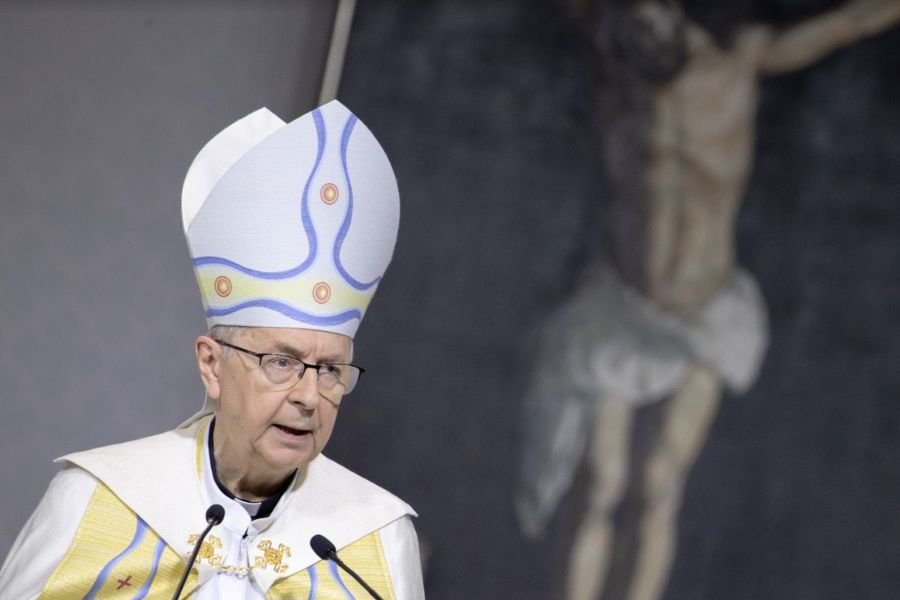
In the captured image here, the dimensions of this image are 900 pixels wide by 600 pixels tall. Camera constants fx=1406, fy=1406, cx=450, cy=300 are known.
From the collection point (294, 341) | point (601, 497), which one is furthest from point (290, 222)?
point (601, 497)

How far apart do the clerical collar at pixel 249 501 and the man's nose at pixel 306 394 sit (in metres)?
0.27

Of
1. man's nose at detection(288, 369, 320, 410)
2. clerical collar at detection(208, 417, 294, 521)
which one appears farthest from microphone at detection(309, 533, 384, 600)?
man's nose at detection(288, 369, 320, 410)

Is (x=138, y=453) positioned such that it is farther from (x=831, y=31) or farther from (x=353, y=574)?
(x=831, y=31)

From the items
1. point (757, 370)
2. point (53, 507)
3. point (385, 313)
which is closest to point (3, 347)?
point (385, 313)

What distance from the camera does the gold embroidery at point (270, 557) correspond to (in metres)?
2.46

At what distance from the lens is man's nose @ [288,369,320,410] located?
7.68 ft

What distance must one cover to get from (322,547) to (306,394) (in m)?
0.29

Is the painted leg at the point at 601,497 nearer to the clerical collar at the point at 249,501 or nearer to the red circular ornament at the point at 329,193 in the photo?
the clerical collar at the point at 249,501

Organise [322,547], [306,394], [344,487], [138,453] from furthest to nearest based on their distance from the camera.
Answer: [344,487], [138,453], [322,547], [306,394]

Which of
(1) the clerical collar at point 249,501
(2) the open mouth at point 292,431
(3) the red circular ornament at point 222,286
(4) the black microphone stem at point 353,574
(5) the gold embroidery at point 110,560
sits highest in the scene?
(3) the red circular ornament at point 222,286

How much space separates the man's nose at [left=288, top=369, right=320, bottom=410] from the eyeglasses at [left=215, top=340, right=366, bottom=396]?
0.5 inches

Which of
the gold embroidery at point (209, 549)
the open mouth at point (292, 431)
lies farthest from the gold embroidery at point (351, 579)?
the open mouth at point (292, 431)

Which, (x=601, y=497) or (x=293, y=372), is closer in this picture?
(x=293, y=372)

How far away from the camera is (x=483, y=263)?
4.78 metres
